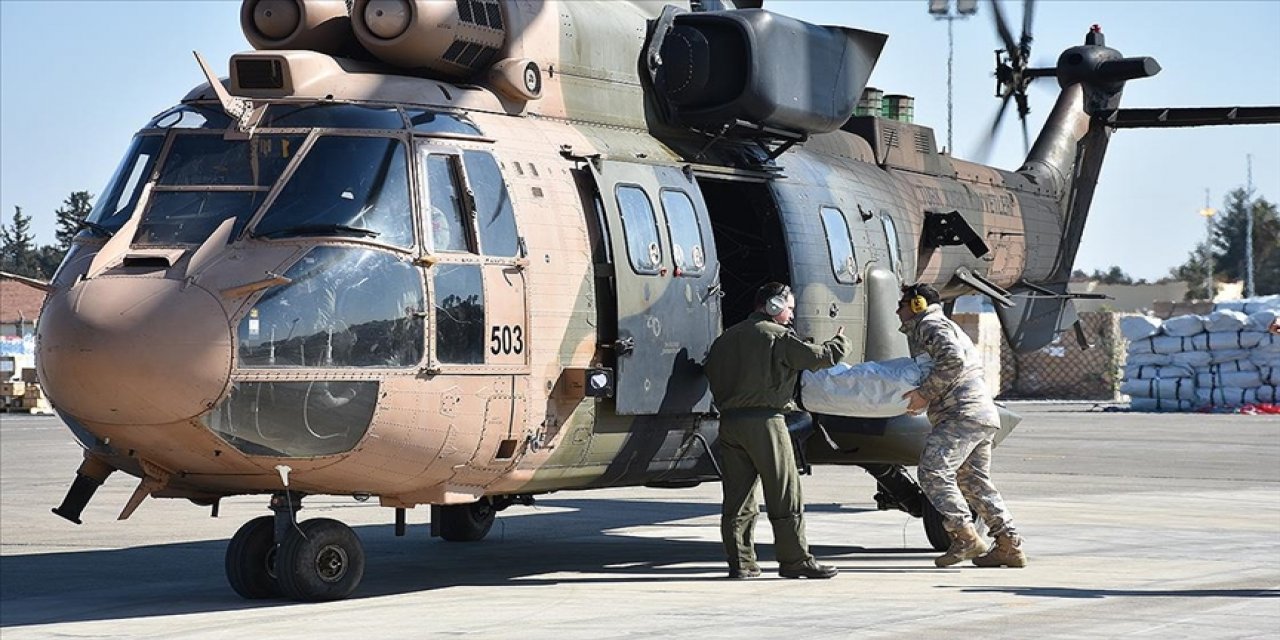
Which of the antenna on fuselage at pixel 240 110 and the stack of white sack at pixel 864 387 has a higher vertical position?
the antenna on fuselage at pixel 240 110

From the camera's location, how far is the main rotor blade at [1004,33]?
64.0 feet

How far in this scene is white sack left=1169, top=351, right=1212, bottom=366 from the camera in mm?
38281

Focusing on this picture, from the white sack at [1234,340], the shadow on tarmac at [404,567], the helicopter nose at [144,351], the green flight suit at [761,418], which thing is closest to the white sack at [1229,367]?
the white sack at [1234,340]

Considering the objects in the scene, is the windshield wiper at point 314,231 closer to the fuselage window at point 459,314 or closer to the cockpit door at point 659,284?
the fuselage window at point 459,314

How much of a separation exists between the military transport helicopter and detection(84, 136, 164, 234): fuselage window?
2 cm

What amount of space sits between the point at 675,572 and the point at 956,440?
2.06 meters

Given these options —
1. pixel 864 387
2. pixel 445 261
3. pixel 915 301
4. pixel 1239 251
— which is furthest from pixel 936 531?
pixel 1239 251

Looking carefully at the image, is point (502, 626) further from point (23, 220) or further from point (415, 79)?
point (23, 220)

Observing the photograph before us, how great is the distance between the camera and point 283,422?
32.5 feet

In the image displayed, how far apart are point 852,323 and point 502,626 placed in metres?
5.17

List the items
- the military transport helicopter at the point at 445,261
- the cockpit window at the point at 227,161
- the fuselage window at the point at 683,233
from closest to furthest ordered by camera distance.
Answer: the military transport helicopter at the point at 445,261, the cockpit window at the point at 227,161, the fuselage window at the point at 683,233

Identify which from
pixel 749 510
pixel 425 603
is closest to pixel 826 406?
pixel 749 510

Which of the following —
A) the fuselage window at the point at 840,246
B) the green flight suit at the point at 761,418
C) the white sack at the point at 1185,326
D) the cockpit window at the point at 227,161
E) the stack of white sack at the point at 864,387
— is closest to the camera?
the cockpit window at the point at 227,161

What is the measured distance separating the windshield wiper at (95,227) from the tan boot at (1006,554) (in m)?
5.92
